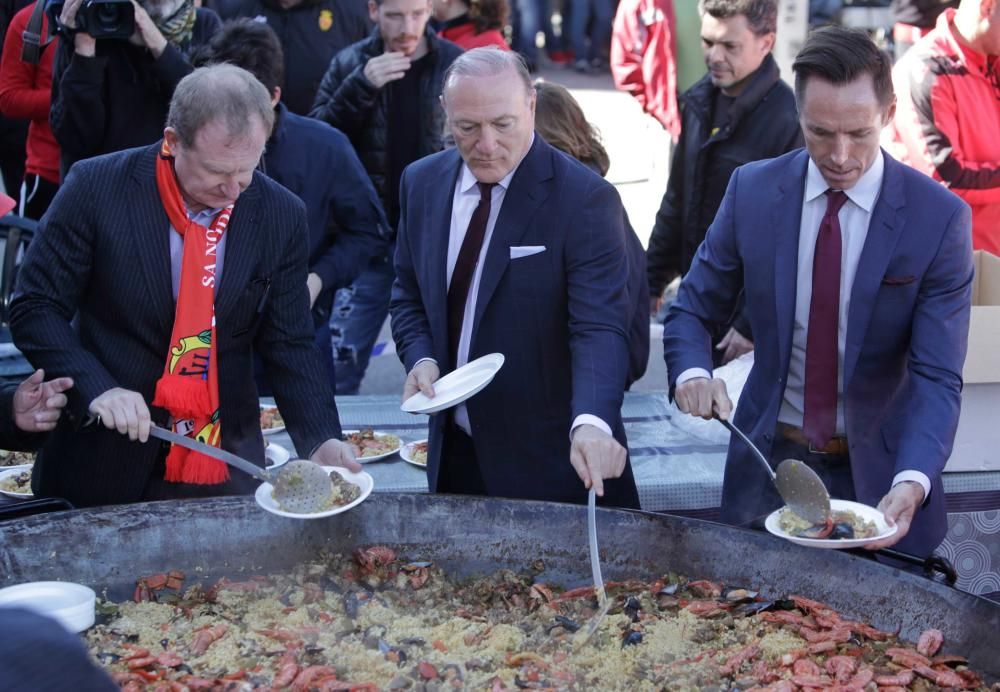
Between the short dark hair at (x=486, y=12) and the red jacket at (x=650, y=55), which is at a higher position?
the short dark hair at (x=486, y=12)

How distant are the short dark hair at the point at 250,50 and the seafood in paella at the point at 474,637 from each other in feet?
5.48

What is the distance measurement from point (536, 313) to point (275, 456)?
973 mm

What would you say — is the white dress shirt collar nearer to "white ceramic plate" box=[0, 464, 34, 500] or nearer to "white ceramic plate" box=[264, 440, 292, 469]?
"white ceramic plate" box=[264, 440, 292, 469]

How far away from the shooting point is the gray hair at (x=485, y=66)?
99.7 inches

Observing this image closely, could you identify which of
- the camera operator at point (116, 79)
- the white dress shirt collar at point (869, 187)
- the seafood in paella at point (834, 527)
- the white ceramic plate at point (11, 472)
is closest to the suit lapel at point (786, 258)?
the white dress shirt collar at point (869, 187)

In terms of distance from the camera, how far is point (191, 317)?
8.34ft

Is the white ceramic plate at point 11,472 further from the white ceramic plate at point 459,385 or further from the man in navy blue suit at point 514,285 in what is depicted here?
the white ceramic plate at point 459,385

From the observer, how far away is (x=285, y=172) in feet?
12.5

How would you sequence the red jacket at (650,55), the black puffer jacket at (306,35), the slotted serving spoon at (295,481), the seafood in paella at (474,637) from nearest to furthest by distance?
the seafood in paella at (474,637)
the slotted serving spoon at (295,481)
the black puffer jacket at (306,35)
the red jacket at (650,55)

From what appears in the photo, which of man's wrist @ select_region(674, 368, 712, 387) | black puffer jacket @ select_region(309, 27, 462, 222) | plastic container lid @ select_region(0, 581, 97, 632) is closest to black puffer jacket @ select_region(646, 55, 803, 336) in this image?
black puffer jacket @ select_region(309, 27, 462, 222)

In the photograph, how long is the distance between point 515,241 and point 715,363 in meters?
1.55

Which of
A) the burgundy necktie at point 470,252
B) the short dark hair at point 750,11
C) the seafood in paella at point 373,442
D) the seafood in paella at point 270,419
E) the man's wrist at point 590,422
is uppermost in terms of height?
the short dark hair at point 750,11

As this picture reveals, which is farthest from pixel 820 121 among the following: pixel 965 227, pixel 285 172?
pixel 285 172

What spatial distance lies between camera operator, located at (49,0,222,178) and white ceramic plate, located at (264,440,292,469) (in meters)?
1.27
